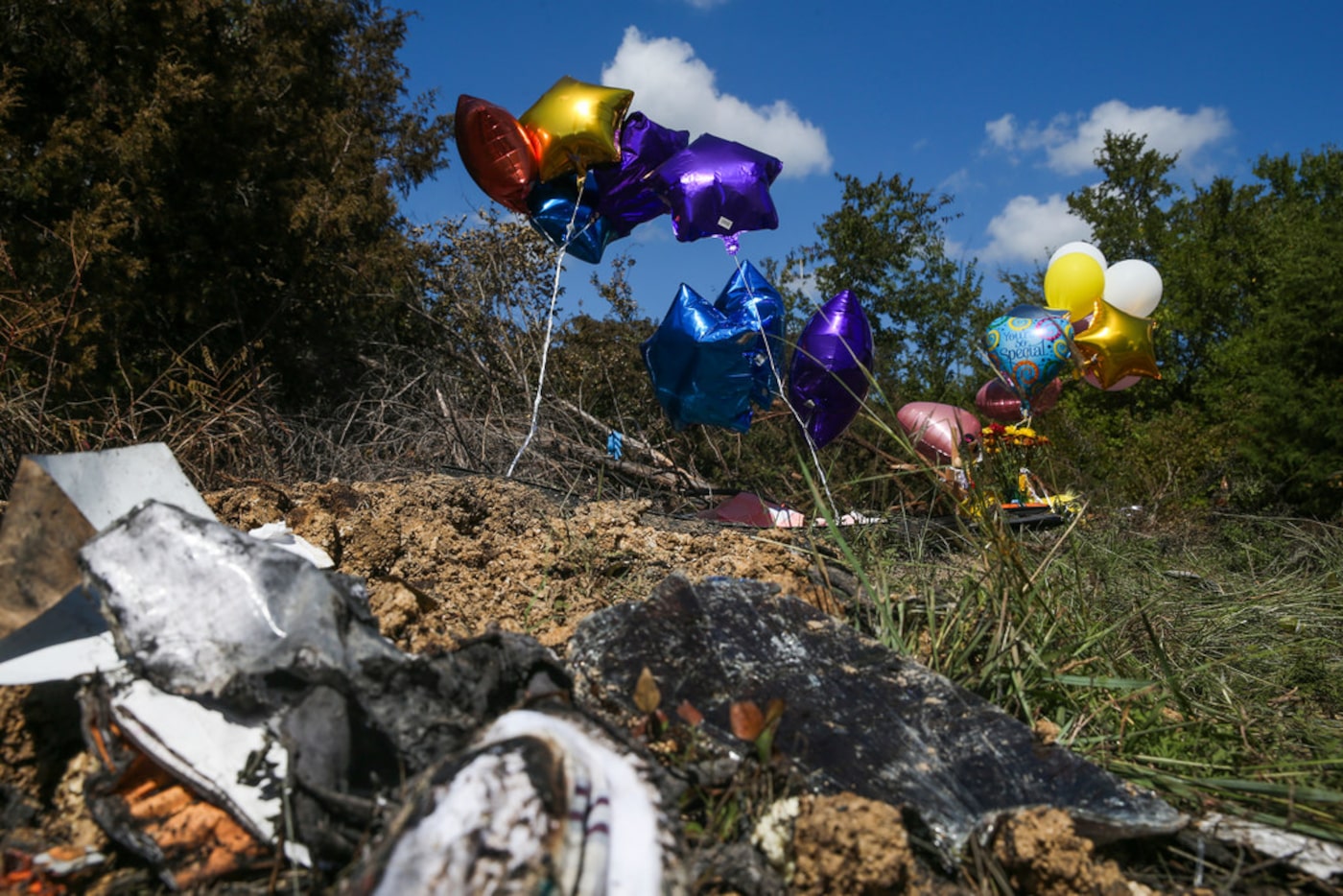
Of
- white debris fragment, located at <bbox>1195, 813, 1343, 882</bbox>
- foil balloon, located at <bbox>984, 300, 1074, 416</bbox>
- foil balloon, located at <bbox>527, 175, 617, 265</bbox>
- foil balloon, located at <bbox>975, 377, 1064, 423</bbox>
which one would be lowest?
white debris fragment, located at <bbox>1195, 813, 1343, 882</bbox>

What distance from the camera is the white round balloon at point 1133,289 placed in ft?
20.9

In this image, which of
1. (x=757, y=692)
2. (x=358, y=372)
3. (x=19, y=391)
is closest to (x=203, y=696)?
(x=757, y=692)

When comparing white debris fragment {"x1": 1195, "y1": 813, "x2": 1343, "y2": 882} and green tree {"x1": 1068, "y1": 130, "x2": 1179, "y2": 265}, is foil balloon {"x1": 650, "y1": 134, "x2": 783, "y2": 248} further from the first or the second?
green tree {"x1": 1068, "y1": 130, "x2": 1179, "y2": 265}

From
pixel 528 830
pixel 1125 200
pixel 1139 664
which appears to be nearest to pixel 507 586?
pixel 528 830

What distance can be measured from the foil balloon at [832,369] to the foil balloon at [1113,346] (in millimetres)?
2351

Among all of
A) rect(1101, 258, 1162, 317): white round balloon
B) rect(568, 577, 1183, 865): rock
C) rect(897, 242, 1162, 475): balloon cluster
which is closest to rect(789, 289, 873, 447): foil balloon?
rect(897, 242, 1162, 475): balloon cluster

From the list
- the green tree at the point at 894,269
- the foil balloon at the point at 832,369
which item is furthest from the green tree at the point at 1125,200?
the foil balloon at the point at 832,369

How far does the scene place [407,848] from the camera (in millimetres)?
1104

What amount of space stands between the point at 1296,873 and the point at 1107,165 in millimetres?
18271

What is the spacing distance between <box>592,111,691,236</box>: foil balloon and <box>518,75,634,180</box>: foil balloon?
5.7 inches

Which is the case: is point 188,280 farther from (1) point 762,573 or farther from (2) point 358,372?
(1) point 762,573

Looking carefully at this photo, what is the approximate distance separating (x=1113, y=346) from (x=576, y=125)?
4103 mm

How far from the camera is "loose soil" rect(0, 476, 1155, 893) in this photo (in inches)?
54.9

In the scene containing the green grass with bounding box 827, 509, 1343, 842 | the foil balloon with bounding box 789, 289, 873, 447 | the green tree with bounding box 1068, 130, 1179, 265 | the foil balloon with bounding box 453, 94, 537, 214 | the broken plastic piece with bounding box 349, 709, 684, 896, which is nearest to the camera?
the broken plastic piece with bounding box 349, 709, 684, 896
